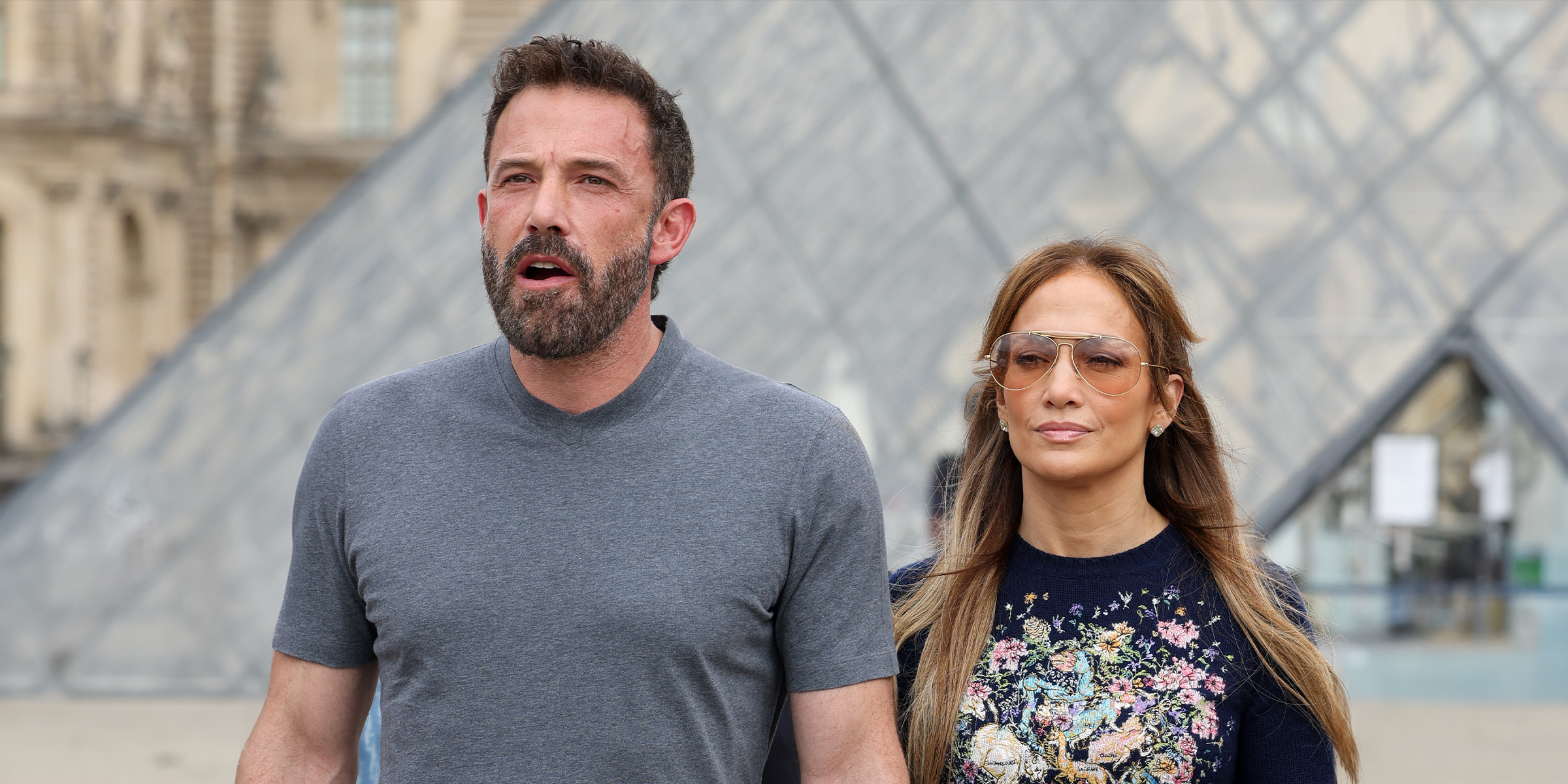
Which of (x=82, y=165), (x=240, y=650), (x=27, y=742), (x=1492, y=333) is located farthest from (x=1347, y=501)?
(x=82, y=165)

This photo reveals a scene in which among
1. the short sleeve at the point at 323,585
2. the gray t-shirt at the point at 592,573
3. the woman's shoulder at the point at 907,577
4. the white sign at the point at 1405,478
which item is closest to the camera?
the gray t-shirt at the point at 592,573

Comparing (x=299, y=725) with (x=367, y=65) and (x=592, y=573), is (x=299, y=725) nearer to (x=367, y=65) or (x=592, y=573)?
(x=592, y=573)

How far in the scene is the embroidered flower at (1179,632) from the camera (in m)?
1.99

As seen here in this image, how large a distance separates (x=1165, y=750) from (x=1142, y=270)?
22.5 inches

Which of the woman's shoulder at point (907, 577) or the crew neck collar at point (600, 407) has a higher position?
the crew neck collar at point (600, 407)

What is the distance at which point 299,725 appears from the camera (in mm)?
1928

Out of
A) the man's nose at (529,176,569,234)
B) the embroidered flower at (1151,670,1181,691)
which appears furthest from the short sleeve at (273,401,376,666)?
the embroidered flower at (1151,670,1181,691)

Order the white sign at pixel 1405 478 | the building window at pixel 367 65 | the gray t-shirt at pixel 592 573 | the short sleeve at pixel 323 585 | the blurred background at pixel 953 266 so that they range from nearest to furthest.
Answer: the gray t-shirt at pixel 592 573 → the short sleeve at pixel 323 585 → the blurred background at pixel 953 266 → the white sign at pixel 1405 478 → the building window at pixel 367 65

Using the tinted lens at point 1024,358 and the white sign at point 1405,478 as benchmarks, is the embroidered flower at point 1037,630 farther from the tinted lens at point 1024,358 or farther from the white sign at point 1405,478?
the white sign at point 1405,478

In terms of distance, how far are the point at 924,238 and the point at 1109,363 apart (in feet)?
24.6

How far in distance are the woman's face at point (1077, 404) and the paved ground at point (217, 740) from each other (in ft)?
16.3

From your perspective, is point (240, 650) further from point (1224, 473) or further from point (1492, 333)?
point (1224, 473)

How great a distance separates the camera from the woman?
6.39 feet

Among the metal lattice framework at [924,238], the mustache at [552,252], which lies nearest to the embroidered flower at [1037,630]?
the mustache at [552,252]
